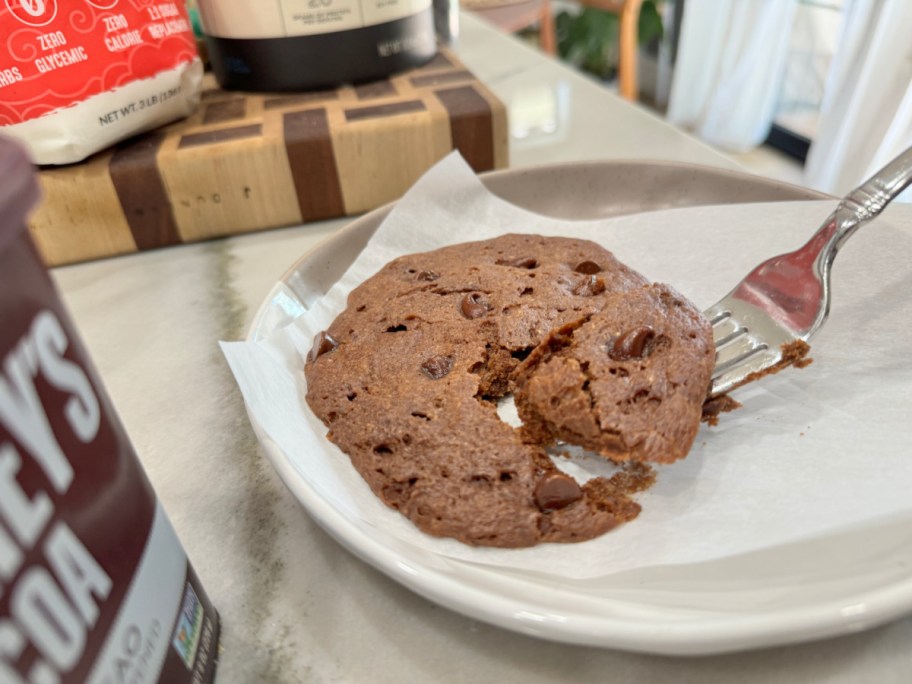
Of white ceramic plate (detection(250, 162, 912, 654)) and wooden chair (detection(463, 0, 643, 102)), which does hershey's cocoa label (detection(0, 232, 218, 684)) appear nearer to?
white ceramic plate (detection(250, 162, 912, 654))

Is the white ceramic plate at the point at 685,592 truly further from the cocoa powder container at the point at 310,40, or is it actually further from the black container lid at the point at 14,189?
the cocoa powder container at the point at 310,40

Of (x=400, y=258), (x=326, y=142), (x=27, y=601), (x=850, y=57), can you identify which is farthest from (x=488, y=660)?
(x=850, y=57)

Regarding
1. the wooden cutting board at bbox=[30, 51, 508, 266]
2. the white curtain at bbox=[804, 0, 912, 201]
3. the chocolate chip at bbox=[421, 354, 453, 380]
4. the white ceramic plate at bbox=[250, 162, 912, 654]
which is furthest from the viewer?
the white curtain at bbox=[804, 0, 912, 201]

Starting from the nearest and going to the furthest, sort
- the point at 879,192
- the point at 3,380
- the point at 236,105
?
the point at 3,380
the point at 879,192
the point at 236,105

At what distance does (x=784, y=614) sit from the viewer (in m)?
0.36

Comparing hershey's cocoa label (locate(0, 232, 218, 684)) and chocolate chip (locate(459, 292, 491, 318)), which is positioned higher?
hershey's cocoa label (locate(0, 232, 218, 684))

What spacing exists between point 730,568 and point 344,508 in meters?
0.27

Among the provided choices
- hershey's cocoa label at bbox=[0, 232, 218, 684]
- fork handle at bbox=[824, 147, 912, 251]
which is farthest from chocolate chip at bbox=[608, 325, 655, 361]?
hershey's cocoa label at bbox=[0, 232, 218, 684]

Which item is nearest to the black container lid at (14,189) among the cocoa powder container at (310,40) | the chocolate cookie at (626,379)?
the chocolate cookie at (626,379)

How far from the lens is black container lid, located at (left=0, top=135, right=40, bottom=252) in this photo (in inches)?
9.2

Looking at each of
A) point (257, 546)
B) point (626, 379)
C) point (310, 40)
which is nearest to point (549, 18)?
point (310, 40)

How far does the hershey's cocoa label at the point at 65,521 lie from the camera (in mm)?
250

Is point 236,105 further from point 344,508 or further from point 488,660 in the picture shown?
point 488,660

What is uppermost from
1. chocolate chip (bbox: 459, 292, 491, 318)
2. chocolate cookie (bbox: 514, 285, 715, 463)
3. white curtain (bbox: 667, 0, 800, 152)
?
chocolate cookie (bbox: 514, 285, 715, 463)
